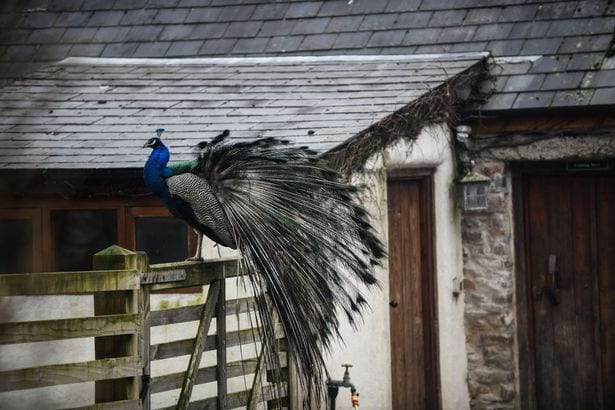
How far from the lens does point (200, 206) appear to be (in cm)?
571

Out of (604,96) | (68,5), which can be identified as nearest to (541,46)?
(604,96)

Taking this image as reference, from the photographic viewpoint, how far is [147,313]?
16.7ft

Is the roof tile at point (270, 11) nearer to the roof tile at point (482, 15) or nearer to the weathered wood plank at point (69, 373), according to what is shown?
the roof tile at point (482, 15)

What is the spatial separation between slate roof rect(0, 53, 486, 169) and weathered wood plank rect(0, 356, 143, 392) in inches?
120

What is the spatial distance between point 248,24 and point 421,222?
3650mm

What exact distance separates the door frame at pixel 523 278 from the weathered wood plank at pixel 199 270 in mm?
4075

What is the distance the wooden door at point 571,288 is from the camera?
9.12 metres

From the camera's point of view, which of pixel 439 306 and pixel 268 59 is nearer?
pixel 439 306

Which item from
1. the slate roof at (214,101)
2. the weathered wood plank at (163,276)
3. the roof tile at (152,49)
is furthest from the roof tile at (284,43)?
the weathered wood plank at (163,276)

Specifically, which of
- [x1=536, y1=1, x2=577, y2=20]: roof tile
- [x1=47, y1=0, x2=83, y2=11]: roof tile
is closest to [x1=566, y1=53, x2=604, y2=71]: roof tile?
[x1=536, y1=1, x2=577, y2=20]: roof tile

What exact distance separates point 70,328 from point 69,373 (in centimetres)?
20

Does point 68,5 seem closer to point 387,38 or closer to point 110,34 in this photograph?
point 110,34

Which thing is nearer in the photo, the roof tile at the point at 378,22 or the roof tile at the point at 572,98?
the roof tile at the point at 572,98

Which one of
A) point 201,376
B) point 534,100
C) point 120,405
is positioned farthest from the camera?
point 534,100
